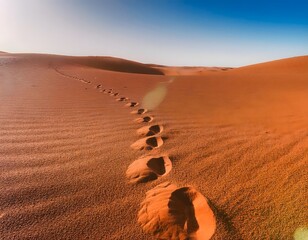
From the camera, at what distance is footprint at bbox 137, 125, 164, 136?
271 cm

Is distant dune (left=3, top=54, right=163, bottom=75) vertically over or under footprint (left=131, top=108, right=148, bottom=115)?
under

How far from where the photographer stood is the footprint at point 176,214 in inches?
44.5

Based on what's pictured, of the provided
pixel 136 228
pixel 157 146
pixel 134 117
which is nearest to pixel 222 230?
pixel 136 228

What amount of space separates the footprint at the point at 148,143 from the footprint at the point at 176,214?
769 millimetres

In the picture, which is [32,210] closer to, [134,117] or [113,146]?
[113,146]

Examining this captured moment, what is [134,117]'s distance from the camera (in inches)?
137

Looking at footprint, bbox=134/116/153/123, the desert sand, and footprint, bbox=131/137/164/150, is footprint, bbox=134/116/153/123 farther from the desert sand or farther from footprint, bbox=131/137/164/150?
footprint, bbox=131/137/164/150

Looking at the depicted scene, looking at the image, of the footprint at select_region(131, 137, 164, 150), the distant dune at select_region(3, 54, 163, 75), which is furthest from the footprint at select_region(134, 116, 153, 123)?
the distant dune at select_region(3, 54, 163, 75)

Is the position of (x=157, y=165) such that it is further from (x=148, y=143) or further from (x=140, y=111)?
(x=140, y=111)

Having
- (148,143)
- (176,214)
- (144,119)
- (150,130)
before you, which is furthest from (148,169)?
(144,119)

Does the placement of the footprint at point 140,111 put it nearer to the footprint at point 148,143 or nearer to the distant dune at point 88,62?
the footprint at point 148,143

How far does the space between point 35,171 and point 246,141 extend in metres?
1.80

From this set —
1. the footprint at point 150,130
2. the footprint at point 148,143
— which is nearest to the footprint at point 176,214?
the footprint at point 148,143

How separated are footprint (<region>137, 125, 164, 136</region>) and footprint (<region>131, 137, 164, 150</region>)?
194 mm
